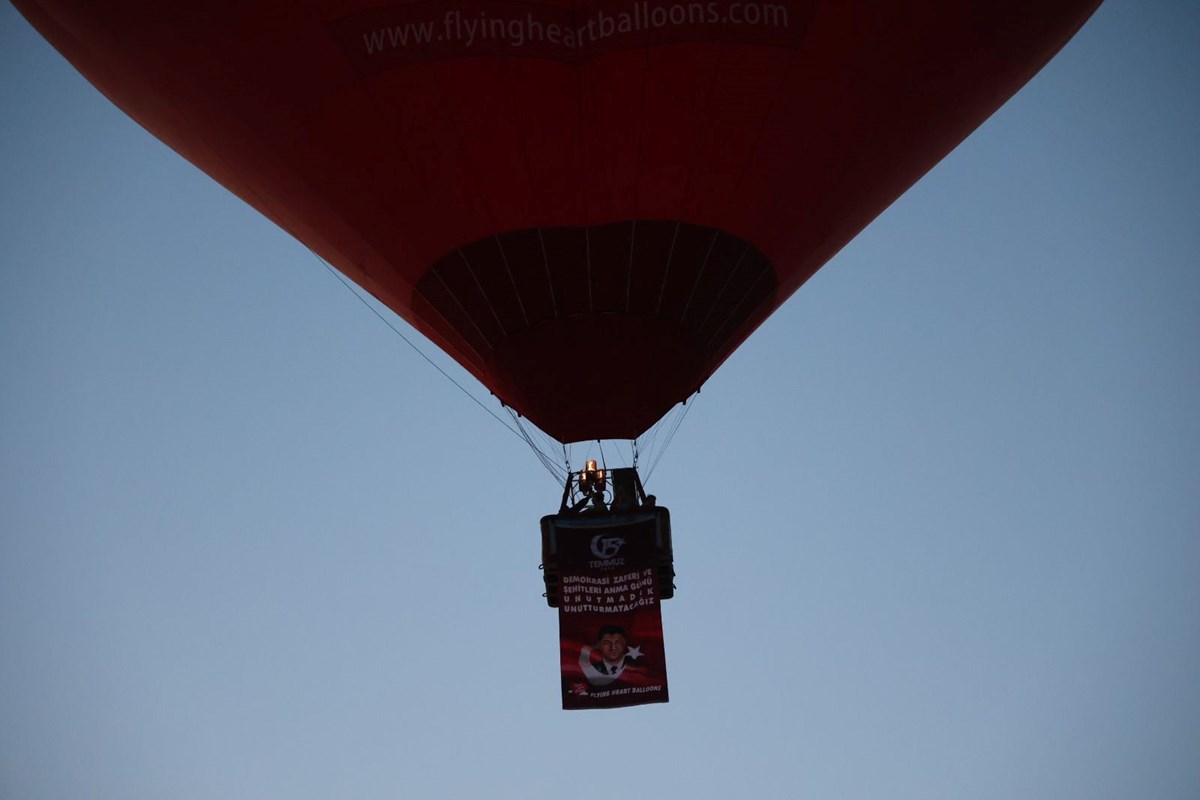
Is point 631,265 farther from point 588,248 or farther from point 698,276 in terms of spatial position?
point 698,276

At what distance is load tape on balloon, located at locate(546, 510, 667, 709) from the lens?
7.57 m

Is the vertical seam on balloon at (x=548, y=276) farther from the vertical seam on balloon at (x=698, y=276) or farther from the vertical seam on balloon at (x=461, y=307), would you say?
the vertical seam on balloon at (x=698, y=276)

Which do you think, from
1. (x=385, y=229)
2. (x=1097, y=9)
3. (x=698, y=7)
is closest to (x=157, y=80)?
(x=385, y=229)

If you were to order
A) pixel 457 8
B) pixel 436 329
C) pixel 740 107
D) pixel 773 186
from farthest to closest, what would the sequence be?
1. pixel 436 329
2. pixel 773 186
3. pixel 740 107
4. pixel 457 8

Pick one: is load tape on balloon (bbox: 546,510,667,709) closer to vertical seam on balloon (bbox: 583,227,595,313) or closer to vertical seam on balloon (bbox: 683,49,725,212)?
vertical seam on balloon (bbox: 583,227,595,313)

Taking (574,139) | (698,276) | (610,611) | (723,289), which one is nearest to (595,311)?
(698,276)

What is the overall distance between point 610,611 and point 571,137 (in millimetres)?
2797

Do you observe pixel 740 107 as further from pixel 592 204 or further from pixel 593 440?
pixel 593 440

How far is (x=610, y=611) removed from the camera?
7.64 meters

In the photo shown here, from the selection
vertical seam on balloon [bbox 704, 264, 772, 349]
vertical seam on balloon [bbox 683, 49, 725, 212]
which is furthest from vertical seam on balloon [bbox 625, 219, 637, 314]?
vertical seam on balloon [bbox 704, 264, 772, 349]

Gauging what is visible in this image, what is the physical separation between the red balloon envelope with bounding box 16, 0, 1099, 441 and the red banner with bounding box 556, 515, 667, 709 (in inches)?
43.4

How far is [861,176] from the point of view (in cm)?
836

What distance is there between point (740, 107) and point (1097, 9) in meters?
3.09

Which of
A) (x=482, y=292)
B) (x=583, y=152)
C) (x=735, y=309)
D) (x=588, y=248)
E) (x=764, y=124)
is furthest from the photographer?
(x=735, y=309)
